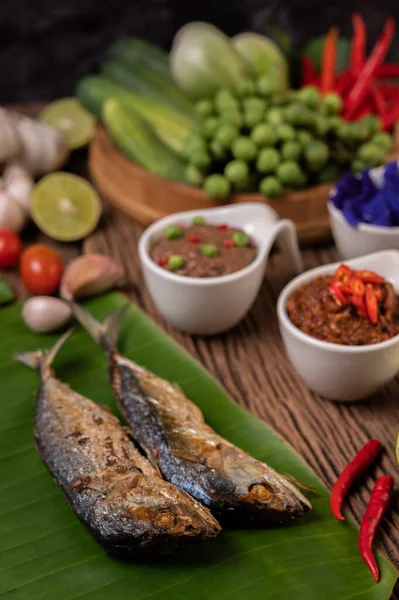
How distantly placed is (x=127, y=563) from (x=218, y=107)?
76.1 inches

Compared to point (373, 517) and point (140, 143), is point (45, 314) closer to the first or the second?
point (140, 143)

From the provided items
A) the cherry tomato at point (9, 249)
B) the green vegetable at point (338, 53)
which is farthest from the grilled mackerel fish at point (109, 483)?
the green vegetable at point (338, 53)

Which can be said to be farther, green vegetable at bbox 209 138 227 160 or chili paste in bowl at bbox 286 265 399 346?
green vegetable at bbox 209 138 227 160

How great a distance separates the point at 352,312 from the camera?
85.3 inches

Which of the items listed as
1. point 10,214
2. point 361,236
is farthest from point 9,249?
point 361,236

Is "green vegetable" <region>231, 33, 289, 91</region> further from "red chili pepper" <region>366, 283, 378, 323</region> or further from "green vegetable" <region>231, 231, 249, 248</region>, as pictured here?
"red chili pepper" <region>366, 283, 378, 323</region>

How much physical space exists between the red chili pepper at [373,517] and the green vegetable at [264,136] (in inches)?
53.9

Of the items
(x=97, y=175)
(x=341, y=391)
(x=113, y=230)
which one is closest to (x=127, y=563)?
(x=341, y=391)

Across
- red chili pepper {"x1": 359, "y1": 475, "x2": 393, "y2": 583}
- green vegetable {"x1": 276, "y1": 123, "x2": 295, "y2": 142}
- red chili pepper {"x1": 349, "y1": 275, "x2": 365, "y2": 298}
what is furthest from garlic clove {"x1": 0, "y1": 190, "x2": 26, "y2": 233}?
red chili pepper {"x1": 359, "y1": 475, "x2": 393, "y2": 583}

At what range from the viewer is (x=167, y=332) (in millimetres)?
2695

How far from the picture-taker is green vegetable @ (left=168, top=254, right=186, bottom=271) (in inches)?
96.5

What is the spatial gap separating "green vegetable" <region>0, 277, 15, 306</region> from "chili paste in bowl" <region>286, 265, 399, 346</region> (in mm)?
1182

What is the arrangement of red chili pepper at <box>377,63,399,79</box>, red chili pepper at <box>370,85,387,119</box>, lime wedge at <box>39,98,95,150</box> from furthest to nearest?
lime wedge at <box>39,98,95,150</box>, red chili pepper at <box>377,63,399,79</box>, red chili pepper at <box>370,85,387,119</box>

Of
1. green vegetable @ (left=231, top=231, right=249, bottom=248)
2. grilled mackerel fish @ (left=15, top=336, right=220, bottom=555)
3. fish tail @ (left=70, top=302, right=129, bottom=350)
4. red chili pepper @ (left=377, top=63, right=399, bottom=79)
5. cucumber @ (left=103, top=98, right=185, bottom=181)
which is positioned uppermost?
red chili pepper @ (left=377, top=63, right=399, bottom=79)
